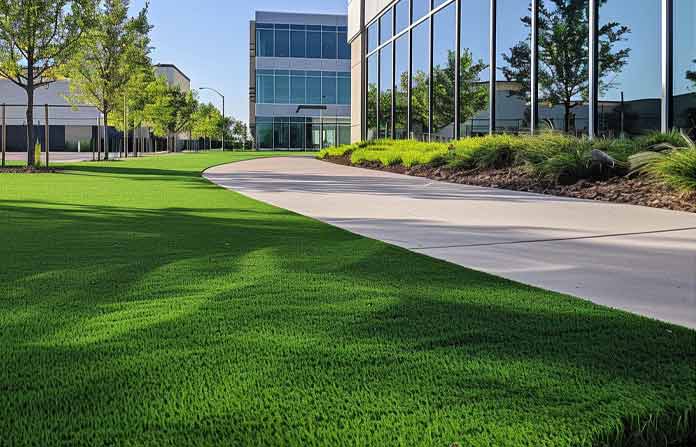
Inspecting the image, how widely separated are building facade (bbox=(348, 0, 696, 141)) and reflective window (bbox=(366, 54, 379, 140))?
4659mm

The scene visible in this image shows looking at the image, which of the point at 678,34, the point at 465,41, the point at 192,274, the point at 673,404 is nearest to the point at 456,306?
the point at 673,404

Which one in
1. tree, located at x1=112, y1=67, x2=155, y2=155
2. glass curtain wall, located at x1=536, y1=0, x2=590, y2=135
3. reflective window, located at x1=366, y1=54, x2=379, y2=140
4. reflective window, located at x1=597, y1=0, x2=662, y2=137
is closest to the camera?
reflective window, located at x1=597, y1=0, x2=662, y2=137

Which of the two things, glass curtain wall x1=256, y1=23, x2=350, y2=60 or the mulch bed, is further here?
glass curtain wall x1=256, y1=23, x2=350, y2=60

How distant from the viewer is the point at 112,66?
133 feet

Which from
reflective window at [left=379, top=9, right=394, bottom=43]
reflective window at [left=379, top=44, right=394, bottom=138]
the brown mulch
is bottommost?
the brown mulch

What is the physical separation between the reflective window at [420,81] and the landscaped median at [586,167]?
26.9ft

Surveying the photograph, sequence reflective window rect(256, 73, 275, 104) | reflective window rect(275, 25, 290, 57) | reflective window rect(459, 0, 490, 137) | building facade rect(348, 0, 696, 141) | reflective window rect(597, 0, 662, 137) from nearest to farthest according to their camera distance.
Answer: building facade rect(348, 0, 696, 141)
reflective window rect(597, 0, 662, 137)
reflective window rect(459, 0, 490, 137)
reflective window rect(256, 73, 275, 104)
reflective window rect(275, 25, 290, 57)

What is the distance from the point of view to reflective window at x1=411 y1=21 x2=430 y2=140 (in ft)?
89.7

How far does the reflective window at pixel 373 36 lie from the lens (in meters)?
36.4

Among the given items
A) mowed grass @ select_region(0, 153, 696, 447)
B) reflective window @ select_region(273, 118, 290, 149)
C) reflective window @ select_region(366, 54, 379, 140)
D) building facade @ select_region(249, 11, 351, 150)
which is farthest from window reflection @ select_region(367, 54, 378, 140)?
reflective window @ select_region(273, 118, 290, 149)

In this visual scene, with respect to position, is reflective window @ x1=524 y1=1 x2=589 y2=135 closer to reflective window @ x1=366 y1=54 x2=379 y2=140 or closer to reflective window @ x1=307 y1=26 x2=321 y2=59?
reflective window @ x1=366 y1=54 x2=379 y2=140

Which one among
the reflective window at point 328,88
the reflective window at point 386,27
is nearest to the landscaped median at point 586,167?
the reflective window at point 386,27

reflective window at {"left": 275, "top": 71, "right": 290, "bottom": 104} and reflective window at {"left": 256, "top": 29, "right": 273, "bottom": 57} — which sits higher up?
reflective window at {"left": 256, "top": 29, "right": 273, "bottom": 57}

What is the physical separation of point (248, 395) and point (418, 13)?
2734 cm
